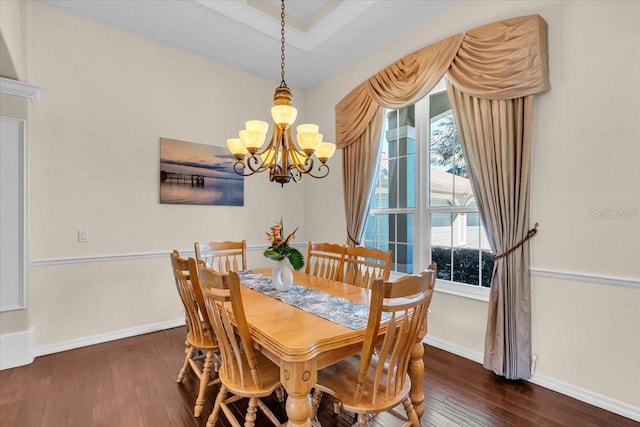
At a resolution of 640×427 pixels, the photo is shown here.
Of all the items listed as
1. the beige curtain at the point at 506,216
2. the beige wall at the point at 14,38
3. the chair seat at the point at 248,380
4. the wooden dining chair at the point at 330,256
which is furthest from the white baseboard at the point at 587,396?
the beige wall at the point at 14,38

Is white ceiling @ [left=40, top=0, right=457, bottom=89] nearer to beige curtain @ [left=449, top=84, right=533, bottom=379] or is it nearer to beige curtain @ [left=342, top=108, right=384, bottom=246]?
beige curtain @ [left=342, top=108, right=384, bottom=246]

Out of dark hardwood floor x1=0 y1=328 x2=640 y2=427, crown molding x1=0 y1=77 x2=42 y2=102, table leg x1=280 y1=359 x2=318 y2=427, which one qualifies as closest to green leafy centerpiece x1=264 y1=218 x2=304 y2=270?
table leg x1=280 y1=359 x2=318 y2=427

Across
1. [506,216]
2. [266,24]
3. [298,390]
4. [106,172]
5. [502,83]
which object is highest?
[266,24]

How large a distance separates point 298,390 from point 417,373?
801 mm

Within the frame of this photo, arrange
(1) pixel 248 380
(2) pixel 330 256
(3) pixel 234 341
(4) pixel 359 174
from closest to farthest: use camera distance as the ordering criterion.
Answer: (3) pixel 234 341
(1) pixel 248 380
(2) pixel 330 256
(4) pixel 359 174

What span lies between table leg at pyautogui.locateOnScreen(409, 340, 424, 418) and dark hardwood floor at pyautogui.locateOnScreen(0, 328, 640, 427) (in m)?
0.23

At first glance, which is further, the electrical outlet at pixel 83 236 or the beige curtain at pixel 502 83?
the electrical outlet at pixel 83 236

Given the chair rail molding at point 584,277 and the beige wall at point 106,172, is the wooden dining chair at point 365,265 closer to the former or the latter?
Result: the chair rail molding at point 584,277

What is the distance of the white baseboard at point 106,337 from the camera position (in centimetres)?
283

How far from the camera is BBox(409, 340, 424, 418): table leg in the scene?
5.65 feet

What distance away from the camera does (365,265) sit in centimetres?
250

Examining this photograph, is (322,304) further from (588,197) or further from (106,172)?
(106,172)


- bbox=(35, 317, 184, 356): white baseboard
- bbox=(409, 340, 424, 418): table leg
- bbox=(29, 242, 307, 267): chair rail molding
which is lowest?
bbox=(35, 317, 184, 356): white baseboard

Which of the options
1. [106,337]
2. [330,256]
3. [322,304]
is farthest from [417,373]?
[106,337]
